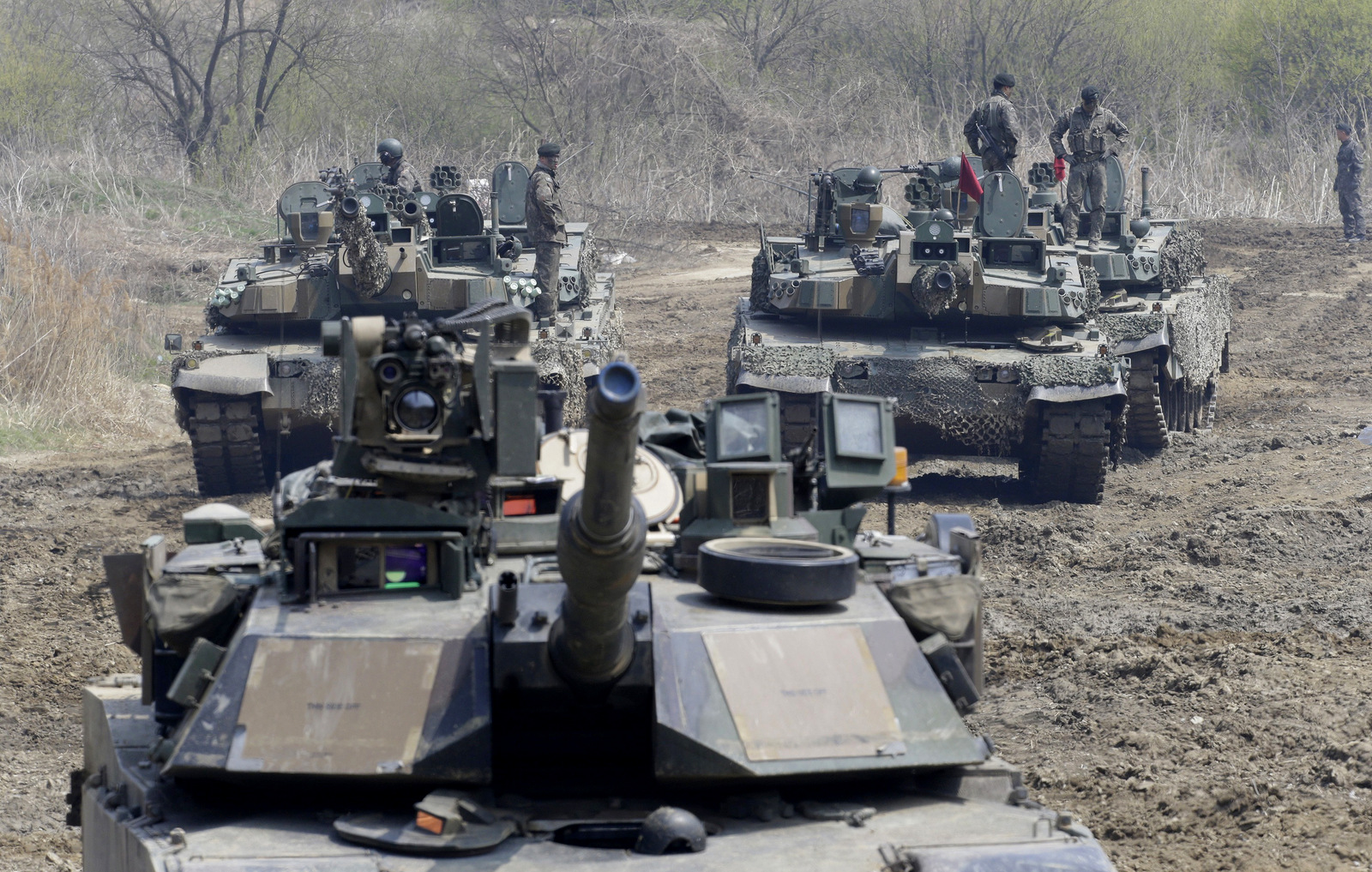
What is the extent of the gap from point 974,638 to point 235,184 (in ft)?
84.8

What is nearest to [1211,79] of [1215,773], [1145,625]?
[1145,625]

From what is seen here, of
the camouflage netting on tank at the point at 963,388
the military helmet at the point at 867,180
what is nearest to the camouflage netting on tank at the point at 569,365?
the camouflage netting on tank at the point at 963,388

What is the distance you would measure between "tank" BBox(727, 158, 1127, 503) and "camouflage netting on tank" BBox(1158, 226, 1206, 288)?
313 centimetres

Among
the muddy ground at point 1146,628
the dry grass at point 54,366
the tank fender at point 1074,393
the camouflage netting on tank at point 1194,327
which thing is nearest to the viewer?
the muddy ground at point 1146,628

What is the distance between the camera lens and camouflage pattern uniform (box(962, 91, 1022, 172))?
16859 millimetres

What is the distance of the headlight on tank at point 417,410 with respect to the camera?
18.2ft

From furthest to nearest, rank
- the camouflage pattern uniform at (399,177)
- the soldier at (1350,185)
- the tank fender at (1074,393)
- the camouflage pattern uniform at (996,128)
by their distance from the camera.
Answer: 1. the soldier at (1350,185)
2. the camouflage pattern uniform at (399,177)
3. the camouflage pattern uniform at (996,128)
4. the tank fender at (1074,393)

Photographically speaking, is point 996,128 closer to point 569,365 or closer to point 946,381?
point 946,381

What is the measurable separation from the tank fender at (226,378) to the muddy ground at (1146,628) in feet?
3.22

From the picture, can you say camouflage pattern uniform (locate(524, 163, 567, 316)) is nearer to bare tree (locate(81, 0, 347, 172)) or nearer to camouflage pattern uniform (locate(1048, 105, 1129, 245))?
camouflage pattern uniform (locate(1048, 105, 1129, 245))

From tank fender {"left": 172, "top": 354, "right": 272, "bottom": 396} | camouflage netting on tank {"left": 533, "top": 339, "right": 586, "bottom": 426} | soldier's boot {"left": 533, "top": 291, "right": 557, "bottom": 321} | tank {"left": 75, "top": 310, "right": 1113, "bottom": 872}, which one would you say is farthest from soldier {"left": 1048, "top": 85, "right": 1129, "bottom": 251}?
tank {"left": 75, "top": 310, "right": 1113, "bottom": 872}

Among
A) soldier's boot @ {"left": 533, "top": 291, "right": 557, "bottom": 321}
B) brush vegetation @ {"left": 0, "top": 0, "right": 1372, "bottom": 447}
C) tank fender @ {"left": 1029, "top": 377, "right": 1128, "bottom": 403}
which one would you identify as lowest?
tank fender @ {"left": 1029, "top": 377, "right": 1128, "bottom": 403}

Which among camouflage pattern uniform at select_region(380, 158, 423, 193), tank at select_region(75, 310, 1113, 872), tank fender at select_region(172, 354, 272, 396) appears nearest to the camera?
tank at select_region(75, 310, 1113, 872)

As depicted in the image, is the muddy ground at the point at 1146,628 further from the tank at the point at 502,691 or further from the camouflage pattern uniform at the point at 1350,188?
the camouflage pattern uniform at the point at 1350,188
